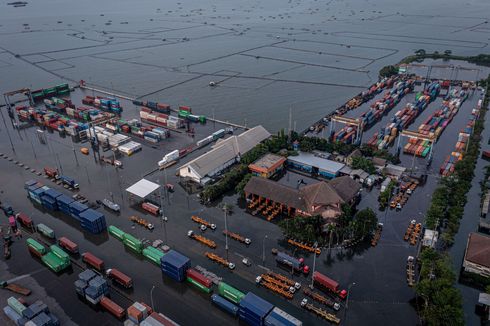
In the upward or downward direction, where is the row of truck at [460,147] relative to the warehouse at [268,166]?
downward

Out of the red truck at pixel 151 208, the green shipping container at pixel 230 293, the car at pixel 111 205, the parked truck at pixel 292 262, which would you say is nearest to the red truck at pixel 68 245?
the car at pixel 111 205

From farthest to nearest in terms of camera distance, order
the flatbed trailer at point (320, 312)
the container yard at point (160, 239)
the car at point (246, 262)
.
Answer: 1. the car at point (246, 262)
2. the container yard at point (160, 239)
3. the flatbed trailer at point (320, 312)

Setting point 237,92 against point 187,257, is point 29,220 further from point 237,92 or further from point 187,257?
point 237,92

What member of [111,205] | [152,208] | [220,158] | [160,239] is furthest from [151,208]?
[220,158]

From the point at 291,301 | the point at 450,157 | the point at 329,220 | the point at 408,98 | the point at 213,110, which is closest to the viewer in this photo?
the point at 291,301

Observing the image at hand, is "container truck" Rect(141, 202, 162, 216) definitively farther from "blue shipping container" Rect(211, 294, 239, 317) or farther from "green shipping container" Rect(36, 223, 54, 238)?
"blue shipping container" Rect(211, 294, 239, 317)

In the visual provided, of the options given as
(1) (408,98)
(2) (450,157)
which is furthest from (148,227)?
(1) (408,98)

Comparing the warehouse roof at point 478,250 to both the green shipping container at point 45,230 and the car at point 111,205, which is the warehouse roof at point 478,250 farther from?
the green shipping container at point 45,230
